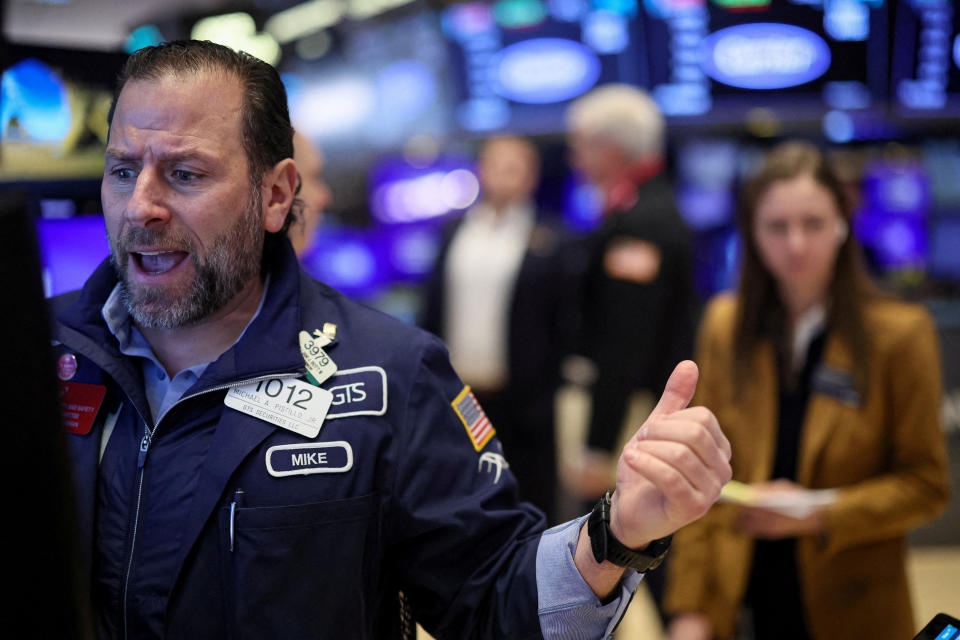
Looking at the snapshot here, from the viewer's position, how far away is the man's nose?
1.29m

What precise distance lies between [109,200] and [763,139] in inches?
175

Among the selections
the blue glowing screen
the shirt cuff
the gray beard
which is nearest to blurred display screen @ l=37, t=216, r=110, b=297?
the blue glowing screen

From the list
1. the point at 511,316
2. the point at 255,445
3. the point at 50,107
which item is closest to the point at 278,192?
the point at 255,445

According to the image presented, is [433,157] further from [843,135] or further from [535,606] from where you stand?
[535,606]

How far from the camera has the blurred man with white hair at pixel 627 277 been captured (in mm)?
3062

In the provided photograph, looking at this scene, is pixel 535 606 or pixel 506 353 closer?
pixel 535 606

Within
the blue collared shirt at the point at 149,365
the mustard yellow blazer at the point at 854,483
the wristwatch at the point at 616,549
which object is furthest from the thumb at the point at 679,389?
the mustard yellow blazer at the point at 854,483

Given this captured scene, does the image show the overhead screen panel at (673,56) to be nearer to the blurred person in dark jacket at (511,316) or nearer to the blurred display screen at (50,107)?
the blurred person in dark jacket at (511,316)

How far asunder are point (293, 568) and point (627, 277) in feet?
6.60

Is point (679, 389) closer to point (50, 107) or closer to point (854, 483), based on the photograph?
point (854, 483)

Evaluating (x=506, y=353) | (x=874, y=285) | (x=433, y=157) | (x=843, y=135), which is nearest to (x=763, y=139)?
(x=843, y=135)

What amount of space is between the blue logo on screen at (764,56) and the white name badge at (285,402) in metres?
3.11

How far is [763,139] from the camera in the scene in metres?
5.17

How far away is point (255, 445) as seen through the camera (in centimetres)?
129
